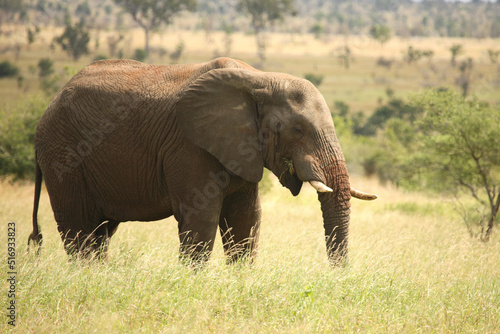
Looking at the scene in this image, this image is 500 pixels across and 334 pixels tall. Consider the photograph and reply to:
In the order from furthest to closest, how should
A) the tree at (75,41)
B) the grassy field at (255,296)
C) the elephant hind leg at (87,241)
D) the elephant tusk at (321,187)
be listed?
1. the tree at (75,41)
2. the elephant hind leg at (87,241)
3. the elephant tusk at (321,187)
4. the grassy field at (255,296)

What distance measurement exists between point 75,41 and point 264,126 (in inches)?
2000

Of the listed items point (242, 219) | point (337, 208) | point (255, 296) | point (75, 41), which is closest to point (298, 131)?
point (337, 208)

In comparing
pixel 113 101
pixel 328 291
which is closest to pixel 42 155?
pixel 113 101

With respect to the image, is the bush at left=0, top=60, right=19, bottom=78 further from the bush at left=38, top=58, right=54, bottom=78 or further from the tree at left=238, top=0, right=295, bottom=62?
the tree at left=238, top=0, right=295, bottom=62

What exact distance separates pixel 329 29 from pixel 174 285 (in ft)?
295

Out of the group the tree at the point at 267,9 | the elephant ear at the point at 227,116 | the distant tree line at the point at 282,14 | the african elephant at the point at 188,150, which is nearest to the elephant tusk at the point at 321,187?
the african elephant at the point at 188,150

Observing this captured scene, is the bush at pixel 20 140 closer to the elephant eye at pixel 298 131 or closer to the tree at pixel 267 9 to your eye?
the elephant eye at pixel 298 131

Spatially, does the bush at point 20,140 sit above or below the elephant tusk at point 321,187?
below

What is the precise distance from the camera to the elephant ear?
5750 mm

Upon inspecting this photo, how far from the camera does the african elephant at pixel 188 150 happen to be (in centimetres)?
570

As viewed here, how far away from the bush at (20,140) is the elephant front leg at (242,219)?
10.4 meters

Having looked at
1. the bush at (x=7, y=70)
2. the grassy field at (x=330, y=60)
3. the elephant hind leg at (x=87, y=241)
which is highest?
the elephant hind leg at (x=87, y=241)

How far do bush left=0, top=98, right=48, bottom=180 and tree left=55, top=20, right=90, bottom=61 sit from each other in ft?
125

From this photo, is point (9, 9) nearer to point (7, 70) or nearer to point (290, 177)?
point (7, 70)
